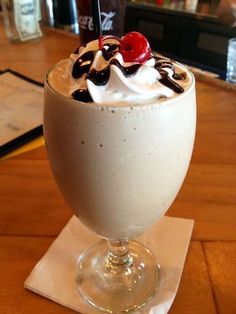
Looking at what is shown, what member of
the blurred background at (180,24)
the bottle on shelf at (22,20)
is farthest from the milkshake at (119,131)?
the blurred background at (180,24)

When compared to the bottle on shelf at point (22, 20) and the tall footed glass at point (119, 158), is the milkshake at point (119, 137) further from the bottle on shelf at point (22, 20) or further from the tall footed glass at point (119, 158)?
the bottle on shelf at point (22, 20)

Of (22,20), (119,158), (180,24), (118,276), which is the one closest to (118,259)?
(118,276)

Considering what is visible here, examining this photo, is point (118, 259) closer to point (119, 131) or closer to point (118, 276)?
point (118, 276)

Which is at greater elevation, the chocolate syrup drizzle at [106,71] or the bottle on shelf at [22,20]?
the chocolate syrup drizzle at [106,71]

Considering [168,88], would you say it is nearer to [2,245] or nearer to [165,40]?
[2,245]

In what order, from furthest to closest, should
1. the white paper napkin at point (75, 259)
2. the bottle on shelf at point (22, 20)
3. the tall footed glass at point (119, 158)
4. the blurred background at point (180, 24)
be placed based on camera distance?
the blurred background at point (180, 24) < the bottle on shelf at point (22, 20) < the white paper napkin at point (75, 259) < the tall footed glass at point (119, 158)

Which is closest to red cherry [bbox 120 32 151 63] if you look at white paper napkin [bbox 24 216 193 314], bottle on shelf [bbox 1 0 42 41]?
white paper napkin [bbox 24 216 193 314]
